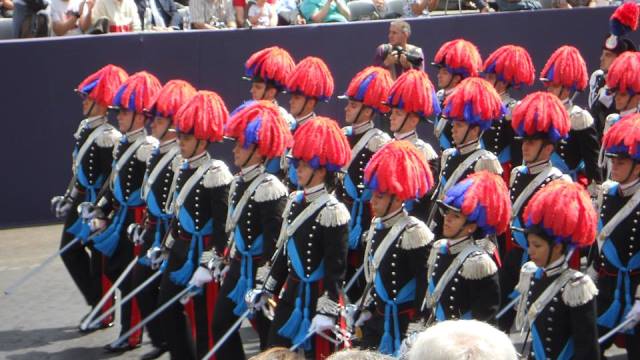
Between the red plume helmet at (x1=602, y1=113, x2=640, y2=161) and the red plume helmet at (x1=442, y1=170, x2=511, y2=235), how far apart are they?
1198 mm

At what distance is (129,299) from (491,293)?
332cm

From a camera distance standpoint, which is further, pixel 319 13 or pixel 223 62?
pixel 319 13

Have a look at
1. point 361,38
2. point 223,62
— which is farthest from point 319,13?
point 223,62

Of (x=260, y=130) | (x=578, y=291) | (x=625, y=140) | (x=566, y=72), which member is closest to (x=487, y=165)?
(x=625, y=140)

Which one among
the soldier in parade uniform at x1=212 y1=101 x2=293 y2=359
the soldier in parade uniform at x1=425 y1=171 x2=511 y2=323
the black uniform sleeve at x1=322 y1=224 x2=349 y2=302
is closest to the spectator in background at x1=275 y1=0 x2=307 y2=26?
the soldier in parade uniform at x1=212 y1=101 x2=293 y2=359

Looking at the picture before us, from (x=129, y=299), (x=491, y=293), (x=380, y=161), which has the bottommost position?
(x=129, y=299)

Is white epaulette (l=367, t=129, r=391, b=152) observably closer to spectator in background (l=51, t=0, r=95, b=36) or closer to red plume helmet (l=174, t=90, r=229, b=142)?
red plume helmet (l=174, t=90, r=229, b=142)

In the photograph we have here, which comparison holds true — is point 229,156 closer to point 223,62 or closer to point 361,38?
point 223,62

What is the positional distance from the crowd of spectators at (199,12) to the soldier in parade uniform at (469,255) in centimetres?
730

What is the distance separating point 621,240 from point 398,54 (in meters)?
5.40

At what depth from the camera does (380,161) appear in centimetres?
705

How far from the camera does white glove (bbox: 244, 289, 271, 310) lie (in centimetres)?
744

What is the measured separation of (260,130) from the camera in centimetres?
791

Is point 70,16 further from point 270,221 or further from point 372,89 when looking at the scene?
point 270,221
